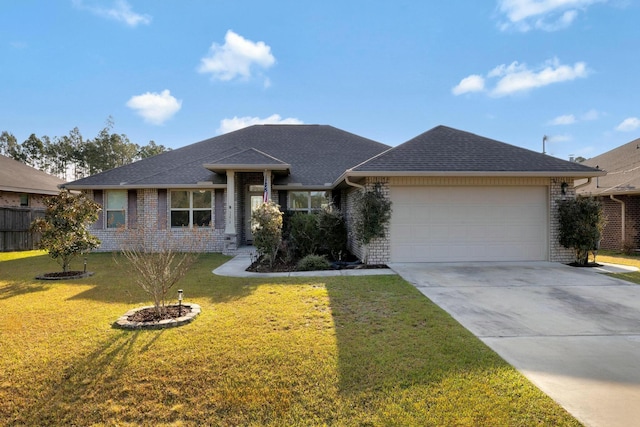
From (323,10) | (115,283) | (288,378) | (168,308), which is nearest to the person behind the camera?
(288,378)

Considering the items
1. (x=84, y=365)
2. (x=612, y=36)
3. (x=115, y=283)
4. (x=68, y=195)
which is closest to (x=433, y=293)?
Answer: (x=84, y=365)

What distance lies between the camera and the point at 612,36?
11617 mm

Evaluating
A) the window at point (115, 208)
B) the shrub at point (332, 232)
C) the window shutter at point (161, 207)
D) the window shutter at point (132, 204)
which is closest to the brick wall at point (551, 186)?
the shrub at point (332, 232)

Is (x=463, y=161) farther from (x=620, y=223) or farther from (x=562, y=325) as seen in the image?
(x=620, y=223)

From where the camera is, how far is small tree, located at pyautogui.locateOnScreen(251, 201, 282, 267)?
935 cm

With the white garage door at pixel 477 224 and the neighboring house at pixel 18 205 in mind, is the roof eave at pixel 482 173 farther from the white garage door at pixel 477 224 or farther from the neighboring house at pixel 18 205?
the neighboring house at pixel 18 205

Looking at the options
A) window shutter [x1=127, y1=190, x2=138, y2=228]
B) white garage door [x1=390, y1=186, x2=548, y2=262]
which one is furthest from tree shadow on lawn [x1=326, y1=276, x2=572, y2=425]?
window shutter [x1=127, y1=190, x2=138, y2=228]

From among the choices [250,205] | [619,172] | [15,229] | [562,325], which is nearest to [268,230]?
[250,205]

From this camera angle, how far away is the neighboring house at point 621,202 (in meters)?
13.3

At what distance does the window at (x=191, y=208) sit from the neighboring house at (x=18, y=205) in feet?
22.2

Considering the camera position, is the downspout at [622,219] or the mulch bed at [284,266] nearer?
the mulch bed at [284,266]

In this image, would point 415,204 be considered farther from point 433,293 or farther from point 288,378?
point 288,378

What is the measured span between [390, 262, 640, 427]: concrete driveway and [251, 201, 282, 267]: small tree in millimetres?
3677

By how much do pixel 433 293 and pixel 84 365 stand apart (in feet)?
18.4
